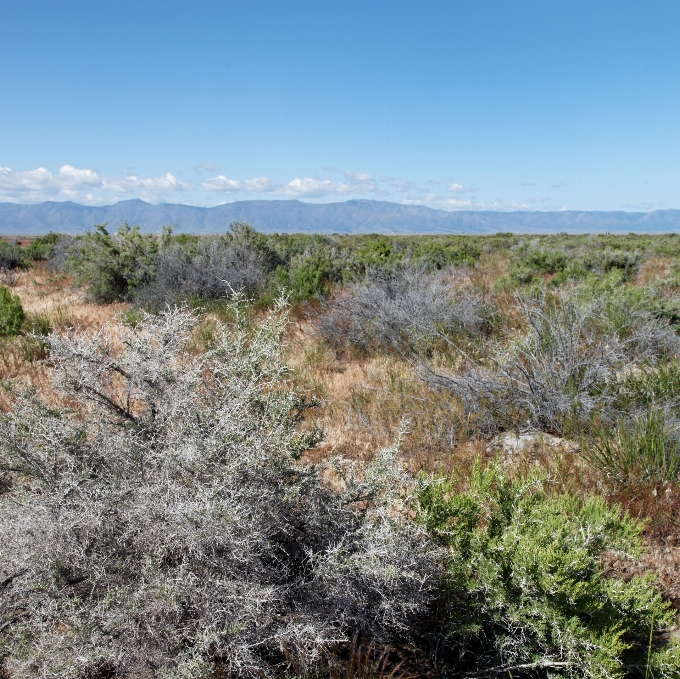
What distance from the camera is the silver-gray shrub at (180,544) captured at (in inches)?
69.4

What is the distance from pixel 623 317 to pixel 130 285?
9056 millimetres

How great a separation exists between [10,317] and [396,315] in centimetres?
543

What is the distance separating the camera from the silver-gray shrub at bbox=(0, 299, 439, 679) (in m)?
1.76

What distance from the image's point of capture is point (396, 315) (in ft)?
22.5

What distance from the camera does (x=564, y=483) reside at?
Result: 335 cm

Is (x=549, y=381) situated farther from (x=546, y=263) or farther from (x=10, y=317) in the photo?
(x=546, y=263)

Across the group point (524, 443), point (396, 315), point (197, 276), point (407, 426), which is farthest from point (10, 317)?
point (524, 443)

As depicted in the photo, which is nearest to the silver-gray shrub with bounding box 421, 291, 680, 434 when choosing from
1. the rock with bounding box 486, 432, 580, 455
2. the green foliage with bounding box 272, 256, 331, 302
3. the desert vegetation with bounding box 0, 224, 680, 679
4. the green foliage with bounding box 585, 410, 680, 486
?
the rock with bounding box 486, 432, 580, 455

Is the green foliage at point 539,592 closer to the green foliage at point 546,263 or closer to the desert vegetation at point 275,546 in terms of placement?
the desert vegetation at point 275,546

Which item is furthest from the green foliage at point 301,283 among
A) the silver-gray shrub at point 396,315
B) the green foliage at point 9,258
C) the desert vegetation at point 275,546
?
the green foliage at point 9,258

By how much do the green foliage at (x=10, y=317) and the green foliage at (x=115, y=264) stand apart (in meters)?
3.07

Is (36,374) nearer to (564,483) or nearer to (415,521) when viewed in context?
(415,521)

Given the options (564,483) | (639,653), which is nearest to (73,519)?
(639,653)

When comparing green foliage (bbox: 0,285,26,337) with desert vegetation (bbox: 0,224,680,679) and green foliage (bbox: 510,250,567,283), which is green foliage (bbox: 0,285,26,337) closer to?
desert vegetation (bbox: 0,224,680,679)
